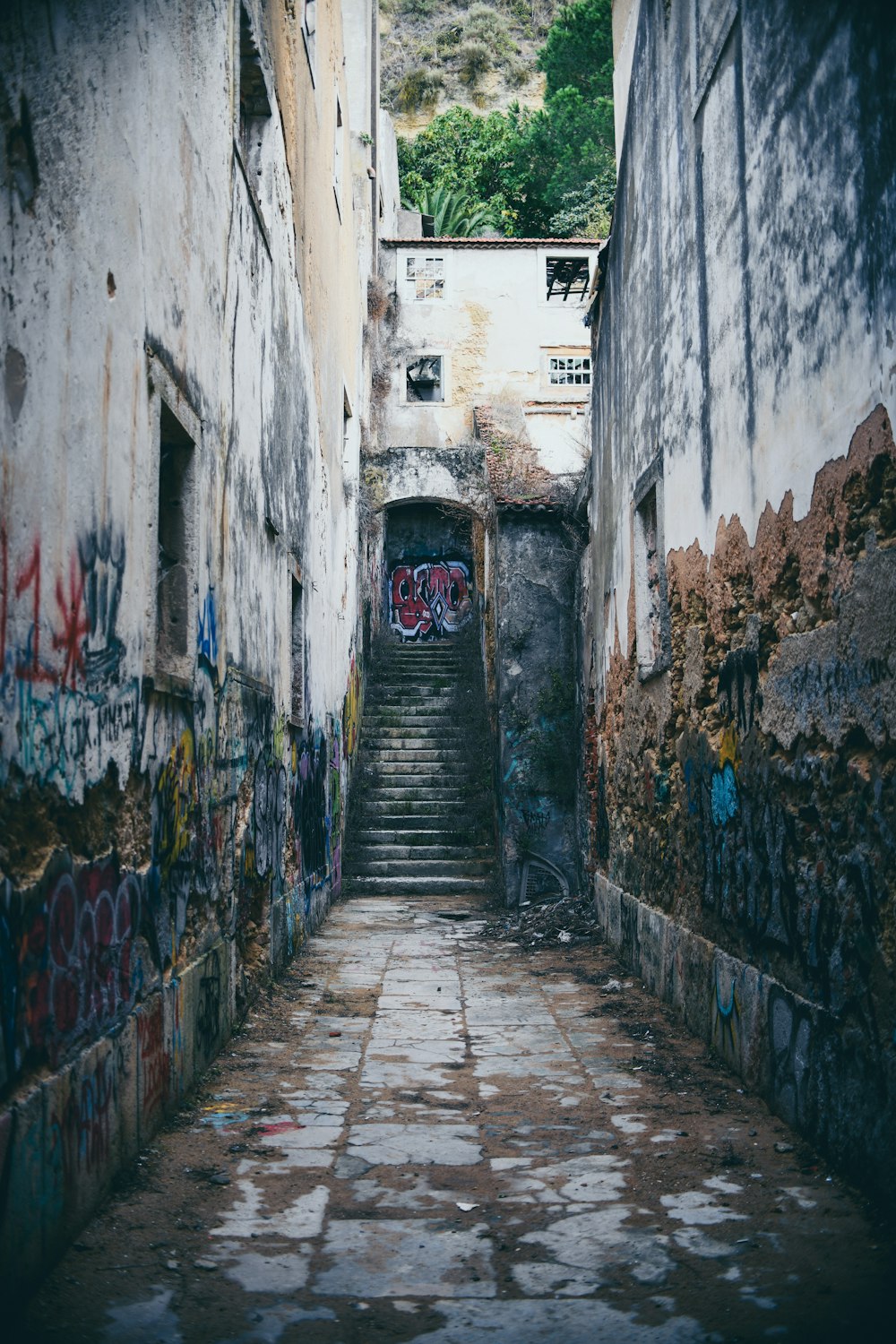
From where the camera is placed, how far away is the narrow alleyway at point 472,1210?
108 inches

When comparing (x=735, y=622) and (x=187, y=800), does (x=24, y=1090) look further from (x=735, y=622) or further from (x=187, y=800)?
(x=735, y=622)

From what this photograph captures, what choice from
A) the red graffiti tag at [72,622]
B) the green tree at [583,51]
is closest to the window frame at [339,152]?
the red graffiti tag at [72,622]

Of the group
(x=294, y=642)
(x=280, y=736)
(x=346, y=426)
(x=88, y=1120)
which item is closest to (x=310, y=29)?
(x=346, y=426)

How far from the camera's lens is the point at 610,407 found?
9422mm

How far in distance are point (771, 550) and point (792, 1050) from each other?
2.11m

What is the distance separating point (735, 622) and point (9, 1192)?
3.96 meters

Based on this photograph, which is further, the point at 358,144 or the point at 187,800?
the point at 358,144

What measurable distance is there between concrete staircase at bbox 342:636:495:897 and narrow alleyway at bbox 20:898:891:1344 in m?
6.33

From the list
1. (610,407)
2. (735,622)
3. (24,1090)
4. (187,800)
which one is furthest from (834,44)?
(610,407)

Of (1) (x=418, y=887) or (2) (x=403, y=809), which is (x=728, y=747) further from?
(2) (x=403, y=809)

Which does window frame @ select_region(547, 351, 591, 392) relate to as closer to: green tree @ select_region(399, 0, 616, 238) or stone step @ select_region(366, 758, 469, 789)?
green tree @ select_region(399, 0, 616, 238)

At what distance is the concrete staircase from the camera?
12414 mm

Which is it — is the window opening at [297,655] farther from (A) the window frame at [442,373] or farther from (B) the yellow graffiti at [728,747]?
(A) the window frame at [442,373]

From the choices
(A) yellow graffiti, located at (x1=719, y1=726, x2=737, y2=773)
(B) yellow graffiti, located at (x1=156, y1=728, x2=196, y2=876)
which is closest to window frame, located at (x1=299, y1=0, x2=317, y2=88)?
(B) yellow graffiti, located at (x1=156, y1=728, x2=196, y2=876)
